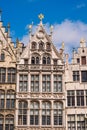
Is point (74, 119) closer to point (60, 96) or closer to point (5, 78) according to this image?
point (60, 96)

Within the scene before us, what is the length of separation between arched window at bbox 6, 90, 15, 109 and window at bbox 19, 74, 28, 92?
1.03 meters

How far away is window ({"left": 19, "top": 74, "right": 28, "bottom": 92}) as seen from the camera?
123 feet

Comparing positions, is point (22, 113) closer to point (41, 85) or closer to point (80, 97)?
point (41, 85)

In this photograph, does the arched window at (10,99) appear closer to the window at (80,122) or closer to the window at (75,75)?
the window at (75,75)

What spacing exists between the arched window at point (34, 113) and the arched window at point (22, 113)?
643 millimetres

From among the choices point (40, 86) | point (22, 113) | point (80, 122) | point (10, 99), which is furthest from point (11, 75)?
point (80, 122)

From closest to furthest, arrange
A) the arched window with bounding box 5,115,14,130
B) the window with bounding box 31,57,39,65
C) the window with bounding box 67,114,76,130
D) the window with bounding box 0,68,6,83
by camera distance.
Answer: the arched window with bounding box 5,115,14,130 < the window with bounding box 67,114,76,130 < the window with bounding box 0,68,6,83 < the window with bounding box 31,57,39,65

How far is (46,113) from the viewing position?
36750 mm

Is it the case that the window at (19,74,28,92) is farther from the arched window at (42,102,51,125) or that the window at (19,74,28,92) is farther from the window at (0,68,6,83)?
the arched window at (42,102,51,125)

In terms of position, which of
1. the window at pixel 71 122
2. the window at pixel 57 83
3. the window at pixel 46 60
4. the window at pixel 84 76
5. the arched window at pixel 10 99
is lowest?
the window at pixel 71 122

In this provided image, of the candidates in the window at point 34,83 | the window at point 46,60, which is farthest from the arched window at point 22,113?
the window at point 46,60

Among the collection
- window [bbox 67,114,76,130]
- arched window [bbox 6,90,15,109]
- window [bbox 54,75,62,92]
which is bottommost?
window [bbox 67,114,76,130]

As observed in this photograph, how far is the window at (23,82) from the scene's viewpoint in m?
37.5

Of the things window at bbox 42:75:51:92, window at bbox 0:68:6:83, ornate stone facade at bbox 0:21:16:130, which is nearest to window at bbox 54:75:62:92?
window at bbox 42:75:51:92
